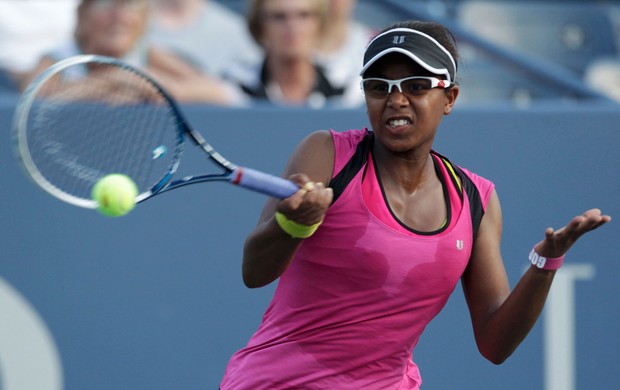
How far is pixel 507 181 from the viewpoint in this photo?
14.5 feet

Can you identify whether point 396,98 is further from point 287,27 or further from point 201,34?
point 201,34

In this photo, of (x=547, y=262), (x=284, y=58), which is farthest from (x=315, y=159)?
(x=284, y=58)

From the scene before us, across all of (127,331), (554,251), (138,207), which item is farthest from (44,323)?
(554,251)

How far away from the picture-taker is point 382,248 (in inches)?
102

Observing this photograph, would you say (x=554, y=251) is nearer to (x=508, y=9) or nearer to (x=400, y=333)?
(x=400, y=333)

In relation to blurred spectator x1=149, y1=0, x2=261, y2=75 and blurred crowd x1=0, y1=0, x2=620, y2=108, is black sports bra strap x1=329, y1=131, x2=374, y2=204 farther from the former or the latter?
blurred spectator x1=149, y1=0, x2=261, y2=75

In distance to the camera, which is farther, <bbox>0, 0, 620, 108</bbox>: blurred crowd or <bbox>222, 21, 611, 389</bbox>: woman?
<bbox>0, 0, 620, 108</bbox>: blurred crowd

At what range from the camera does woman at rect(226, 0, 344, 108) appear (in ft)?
16.6

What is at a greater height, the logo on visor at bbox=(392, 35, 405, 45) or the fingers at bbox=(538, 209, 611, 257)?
the logo on visor at bbox=(392, 35, 405, 45)

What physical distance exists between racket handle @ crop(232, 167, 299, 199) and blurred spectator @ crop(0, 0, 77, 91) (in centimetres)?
278

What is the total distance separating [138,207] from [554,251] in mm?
2048

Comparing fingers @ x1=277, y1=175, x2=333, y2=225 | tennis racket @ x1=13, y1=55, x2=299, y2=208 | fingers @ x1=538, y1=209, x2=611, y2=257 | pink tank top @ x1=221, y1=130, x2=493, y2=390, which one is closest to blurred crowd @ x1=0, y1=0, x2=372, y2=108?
tennis racket @ x1=13, y1=55, x2=299, y2=208

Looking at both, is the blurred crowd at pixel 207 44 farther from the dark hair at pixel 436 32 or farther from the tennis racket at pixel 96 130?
the dark hair at pixel 436 32

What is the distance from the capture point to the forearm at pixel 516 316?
2.69m
